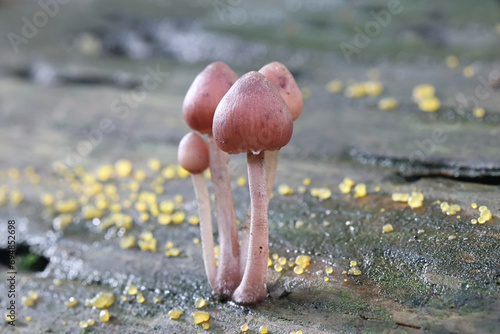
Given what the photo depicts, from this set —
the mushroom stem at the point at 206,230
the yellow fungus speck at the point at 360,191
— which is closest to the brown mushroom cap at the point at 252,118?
the mushroom stem at the point at 206,230

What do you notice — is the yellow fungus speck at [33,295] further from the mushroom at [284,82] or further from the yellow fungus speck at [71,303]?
the mushroom at [284,82]

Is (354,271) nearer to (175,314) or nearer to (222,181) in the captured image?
(222,181)

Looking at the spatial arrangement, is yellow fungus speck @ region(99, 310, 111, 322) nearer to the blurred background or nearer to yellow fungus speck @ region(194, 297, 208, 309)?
the blurred background

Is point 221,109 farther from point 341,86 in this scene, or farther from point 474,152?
point 341,86

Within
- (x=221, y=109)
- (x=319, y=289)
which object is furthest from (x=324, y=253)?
(x=221, y=109)

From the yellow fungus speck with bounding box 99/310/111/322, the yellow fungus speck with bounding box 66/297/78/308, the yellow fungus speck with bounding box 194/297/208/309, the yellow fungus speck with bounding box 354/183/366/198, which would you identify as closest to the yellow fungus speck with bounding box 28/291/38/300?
the yellow fungus speck with bounding box 66/297/78/308
